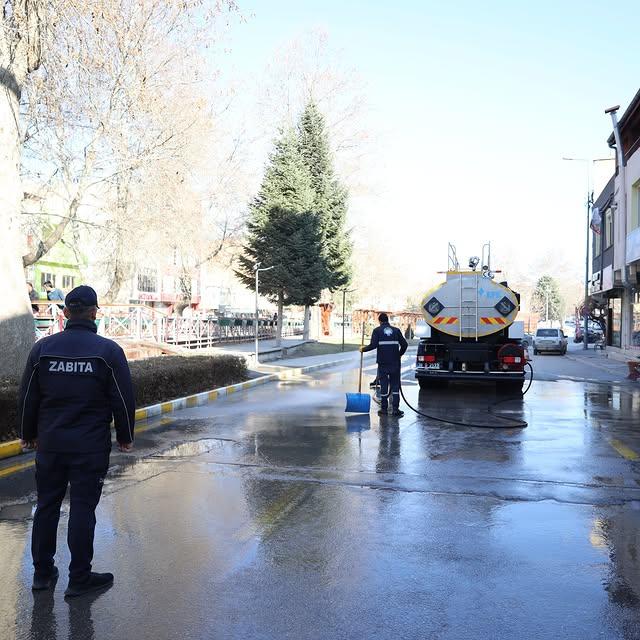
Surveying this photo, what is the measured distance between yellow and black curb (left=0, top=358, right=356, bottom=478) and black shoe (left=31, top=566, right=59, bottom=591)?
3.44 m

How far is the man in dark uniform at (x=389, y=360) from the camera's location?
1219cm

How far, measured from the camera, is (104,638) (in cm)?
373

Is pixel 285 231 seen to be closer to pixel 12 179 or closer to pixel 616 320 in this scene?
pixel 616 320

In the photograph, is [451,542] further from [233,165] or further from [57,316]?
[233,165]

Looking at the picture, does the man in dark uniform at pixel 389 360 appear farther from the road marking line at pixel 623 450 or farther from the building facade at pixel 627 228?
the building facade at pixel 627 228

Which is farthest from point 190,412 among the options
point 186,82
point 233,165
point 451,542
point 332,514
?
point 233,165

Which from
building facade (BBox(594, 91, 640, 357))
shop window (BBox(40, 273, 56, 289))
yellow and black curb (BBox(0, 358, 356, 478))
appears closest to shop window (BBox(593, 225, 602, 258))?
building facade (BBox(594, 91, 640, 357))

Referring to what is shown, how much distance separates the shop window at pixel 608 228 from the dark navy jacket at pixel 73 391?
118ft

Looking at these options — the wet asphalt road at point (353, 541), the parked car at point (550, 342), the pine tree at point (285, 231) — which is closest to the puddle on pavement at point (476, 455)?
the wet asphalt road at point (353, 541)

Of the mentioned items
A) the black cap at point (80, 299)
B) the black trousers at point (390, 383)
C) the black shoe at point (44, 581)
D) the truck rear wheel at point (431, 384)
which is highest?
the black cap at point (80, 299)

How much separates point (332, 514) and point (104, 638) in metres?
2.62

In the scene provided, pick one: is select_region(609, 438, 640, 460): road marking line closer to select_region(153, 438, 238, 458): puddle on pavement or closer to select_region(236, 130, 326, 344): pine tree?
select_region(153, 438, 238, 458): puddle on pavement

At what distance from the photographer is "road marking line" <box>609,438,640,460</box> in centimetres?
870

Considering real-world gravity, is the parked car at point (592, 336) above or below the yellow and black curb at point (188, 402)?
above
